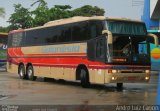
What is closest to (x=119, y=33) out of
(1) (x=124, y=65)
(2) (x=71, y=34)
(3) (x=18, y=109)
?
(1) (x=124, y=65)

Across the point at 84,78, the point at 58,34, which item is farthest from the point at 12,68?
the point at 84,78

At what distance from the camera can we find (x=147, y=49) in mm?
21500

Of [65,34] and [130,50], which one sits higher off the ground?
[65,34]

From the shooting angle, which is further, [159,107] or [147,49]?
[147,49]

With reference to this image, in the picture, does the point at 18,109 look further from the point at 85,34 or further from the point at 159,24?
the point at 159,24

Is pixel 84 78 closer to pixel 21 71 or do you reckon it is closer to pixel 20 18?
pixel 21 71

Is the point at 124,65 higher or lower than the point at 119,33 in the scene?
lower

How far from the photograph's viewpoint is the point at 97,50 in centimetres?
2147

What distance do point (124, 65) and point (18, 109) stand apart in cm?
807

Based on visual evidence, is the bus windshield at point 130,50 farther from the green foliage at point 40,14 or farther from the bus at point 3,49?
the green foliage at point 40,14

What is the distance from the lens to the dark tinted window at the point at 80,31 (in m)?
22.4

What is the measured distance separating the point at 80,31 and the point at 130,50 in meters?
2.92

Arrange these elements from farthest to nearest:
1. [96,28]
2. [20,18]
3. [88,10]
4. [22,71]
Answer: [88,10] < [20,18] < [22,71] < [96,28]

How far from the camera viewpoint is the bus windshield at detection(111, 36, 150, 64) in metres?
20.7
